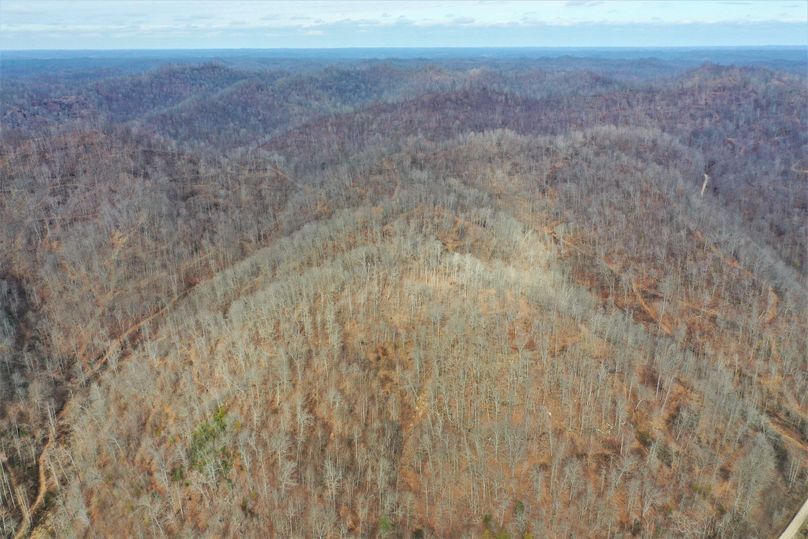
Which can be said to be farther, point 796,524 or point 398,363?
point 398,363

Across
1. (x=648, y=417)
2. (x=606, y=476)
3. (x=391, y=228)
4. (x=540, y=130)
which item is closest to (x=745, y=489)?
(x=648, y=417)

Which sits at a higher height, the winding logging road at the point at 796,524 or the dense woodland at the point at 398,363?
the dense woodland at the point at 398,363

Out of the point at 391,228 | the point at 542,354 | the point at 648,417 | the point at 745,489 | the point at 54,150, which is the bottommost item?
the point at 745,489

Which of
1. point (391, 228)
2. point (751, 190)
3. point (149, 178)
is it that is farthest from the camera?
point (751, 190)

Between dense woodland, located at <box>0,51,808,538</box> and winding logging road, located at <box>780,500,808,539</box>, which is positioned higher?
dense woodland, located at <box>0,51,808,538</box>

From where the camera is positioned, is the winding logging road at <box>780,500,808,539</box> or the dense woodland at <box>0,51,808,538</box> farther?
the winding logging road at <box>780,500,808,539</box>

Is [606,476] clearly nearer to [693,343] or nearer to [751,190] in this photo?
[693,343]

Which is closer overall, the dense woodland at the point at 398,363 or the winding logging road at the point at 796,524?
the dense woodland at the point at 398,363

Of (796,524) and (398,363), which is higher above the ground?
(398,363)
